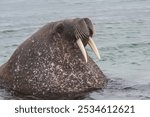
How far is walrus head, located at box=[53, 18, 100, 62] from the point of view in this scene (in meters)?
9.15

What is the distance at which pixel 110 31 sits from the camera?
55.3 feet

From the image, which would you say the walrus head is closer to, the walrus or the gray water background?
the walrus

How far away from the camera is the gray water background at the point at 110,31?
10.4 meters

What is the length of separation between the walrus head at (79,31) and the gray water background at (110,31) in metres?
0.98

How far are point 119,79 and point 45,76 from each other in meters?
2.01

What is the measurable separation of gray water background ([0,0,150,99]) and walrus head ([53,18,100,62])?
0.98 metres

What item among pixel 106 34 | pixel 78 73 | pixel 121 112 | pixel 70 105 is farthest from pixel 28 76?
pixel 106 34

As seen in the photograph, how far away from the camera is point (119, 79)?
35.7 feet

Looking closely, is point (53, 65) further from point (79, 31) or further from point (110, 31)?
point (110, 31)

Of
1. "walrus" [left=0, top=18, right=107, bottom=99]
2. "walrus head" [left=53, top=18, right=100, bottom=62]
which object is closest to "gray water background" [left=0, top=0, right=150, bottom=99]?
"walrus" [left=0, top=18, right=107, bottom=99]

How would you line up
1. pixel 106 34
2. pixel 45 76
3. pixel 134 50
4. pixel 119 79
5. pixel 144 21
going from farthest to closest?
pixel 144 21 → pixel 106 34 → pixel 134 50 → pixel 119 79 → pixel 45 76

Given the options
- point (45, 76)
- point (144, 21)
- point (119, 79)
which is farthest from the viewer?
point (144, 21)

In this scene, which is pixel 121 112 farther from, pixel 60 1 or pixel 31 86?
pixel 60 1

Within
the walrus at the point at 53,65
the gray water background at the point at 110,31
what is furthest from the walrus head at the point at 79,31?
the gray water background at the point at 110,31
